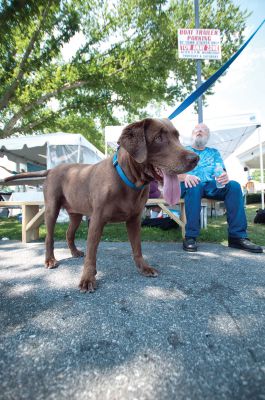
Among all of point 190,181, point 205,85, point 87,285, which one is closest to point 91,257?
point 87,285

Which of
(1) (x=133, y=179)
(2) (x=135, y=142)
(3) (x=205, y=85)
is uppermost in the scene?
(3) (x=205, y=85)

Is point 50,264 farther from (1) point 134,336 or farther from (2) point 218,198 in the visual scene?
(2) point 218,198

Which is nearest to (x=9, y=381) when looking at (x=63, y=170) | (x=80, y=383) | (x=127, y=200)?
(x=80, y=383)

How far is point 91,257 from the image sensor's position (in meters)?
2.23

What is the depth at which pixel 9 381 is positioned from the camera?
3.52 feet

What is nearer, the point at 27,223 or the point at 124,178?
the point at 124,178

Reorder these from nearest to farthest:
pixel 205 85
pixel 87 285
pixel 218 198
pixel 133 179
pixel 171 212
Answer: pixel 87 285 → pixel 133 179 → pixel 205 85 → pixel 218 198 → pixel 171 212

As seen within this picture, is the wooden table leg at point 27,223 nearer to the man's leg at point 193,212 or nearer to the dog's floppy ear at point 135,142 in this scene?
the man's leg at point 193,212

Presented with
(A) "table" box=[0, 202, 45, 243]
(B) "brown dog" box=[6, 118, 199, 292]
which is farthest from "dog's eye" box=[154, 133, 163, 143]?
(A) "table" box=[0, 202, 45, 243]

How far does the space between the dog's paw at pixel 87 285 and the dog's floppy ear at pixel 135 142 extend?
3.47 ft

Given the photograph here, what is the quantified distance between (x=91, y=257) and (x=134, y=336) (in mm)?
929

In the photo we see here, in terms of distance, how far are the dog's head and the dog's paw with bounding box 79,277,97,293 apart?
937mm

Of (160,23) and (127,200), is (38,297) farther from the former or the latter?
(160,23)

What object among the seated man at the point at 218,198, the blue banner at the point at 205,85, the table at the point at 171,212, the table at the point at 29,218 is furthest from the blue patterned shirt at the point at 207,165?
the table at the point at 29,218
